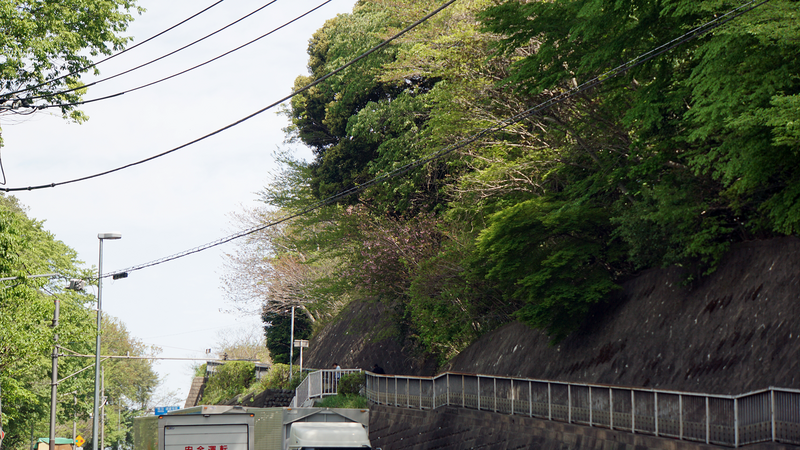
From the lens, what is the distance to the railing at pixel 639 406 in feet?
42.2

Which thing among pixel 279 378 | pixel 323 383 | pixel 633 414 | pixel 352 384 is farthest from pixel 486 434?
pixel 279 378

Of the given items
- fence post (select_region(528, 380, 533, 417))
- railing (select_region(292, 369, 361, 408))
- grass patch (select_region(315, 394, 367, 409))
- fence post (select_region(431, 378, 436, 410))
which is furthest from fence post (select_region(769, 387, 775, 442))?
railing (select_region(292, 369, 361, 408))

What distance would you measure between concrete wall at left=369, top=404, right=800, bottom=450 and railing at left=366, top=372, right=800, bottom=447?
28 centimetres

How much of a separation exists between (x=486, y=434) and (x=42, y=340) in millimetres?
16441

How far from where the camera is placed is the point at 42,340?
26.8m

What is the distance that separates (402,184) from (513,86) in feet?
40.4

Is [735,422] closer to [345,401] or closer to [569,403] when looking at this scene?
Answer: [569,403]

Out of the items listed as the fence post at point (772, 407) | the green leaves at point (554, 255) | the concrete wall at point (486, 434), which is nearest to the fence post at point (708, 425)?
the concrete wall at point (486, 434)

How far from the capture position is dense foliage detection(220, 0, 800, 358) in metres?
15.3

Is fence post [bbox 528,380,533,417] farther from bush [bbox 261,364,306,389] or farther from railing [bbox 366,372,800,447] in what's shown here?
bush [bbox 261,364,306,389]

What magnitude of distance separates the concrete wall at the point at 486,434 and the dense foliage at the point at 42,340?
41.6 ft

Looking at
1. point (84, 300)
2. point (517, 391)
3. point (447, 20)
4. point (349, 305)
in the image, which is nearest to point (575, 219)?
point (517, 391)

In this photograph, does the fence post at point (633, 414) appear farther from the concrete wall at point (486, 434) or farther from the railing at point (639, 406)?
the concrete wall at point (486, 434)

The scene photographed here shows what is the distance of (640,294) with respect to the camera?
23.2m
